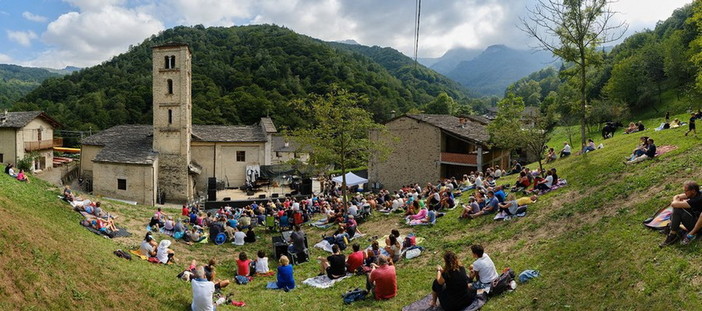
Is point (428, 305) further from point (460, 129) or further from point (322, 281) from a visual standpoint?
point (460, 129)

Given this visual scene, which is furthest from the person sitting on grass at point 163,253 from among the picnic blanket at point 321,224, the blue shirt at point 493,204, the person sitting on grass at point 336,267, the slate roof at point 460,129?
the slate roof at point 460,129

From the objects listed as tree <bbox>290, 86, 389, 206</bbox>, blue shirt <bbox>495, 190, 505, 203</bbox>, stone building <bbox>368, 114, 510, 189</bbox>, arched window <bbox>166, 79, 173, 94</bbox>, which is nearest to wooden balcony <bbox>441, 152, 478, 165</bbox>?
stone building <bbox>368, 114, 510, 189</bbox>

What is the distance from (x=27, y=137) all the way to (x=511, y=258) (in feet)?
152

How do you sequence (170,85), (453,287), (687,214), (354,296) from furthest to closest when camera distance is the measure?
(170,85) < (354,296) < (453,287) < (687,214)

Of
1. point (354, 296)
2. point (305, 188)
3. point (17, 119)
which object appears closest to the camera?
point (354, 296)

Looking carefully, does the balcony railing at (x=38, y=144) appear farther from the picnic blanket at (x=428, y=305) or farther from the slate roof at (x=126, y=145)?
the picnic blanket at (x=428, y=305)

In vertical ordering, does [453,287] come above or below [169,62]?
below

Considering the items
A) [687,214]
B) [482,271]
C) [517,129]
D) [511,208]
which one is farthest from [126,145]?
[687,214]

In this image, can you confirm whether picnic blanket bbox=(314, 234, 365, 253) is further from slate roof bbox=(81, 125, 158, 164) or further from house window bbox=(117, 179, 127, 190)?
house window bbox=(117, 179, 127, 190)

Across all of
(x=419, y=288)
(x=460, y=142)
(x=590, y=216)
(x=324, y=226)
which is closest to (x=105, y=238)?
(x=324, y=226)

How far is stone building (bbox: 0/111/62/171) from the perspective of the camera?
123ft

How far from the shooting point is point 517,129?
21.4 metres

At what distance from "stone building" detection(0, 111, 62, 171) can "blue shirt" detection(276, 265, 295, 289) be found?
38.8m

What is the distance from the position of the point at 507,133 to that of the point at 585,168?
18.1 ft
